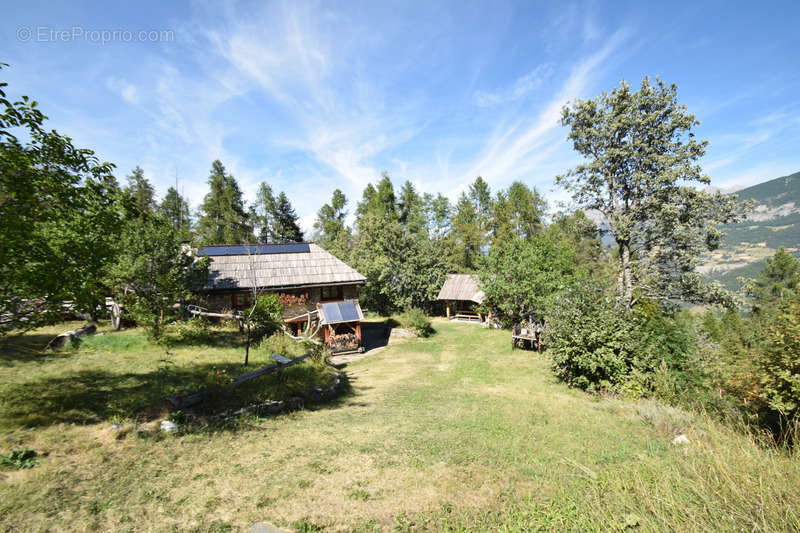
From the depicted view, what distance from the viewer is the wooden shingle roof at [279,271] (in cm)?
1873

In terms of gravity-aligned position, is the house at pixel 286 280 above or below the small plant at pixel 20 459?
above

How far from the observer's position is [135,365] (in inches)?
381

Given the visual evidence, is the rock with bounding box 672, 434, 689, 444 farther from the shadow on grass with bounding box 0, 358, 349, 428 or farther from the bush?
the shadow on grass with bounding box 0, 358, 349, 428

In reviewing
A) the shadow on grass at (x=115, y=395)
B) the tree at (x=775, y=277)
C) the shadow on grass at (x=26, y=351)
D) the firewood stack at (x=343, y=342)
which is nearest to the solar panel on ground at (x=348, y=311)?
the firewood stack at (x=343, y=342)

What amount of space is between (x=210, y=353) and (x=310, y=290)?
8420mm

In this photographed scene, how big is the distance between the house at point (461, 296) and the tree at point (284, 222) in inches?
973

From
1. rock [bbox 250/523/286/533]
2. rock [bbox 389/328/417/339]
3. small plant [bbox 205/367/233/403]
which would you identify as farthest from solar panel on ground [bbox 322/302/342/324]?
rock [bbox 250/523/286/533]

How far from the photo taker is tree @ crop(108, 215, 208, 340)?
12.6 metres

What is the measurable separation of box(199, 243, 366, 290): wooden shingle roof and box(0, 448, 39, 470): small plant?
554 inches

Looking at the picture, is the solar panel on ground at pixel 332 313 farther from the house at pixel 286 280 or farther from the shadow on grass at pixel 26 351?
the shadow on grass at pixel 26 351

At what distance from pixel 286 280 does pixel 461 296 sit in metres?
18.9

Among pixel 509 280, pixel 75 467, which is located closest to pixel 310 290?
pixel 509 280

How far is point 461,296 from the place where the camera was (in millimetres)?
32031

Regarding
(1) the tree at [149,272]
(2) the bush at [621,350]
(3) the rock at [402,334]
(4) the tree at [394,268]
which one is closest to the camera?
(2) the bush at [621,350]
